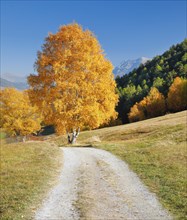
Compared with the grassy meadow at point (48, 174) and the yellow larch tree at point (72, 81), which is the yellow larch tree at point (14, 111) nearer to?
the yellow larch tree at point (72, 81)

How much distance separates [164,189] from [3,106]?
60.5 m

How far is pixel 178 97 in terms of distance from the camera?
119375 mm

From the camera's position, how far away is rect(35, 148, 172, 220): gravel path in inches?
516

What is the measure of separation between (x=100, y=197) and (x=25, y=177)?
21.0 feet

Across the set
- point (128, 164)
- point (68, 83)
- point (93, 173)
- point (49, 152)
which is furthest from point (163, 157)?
point (68, 83)

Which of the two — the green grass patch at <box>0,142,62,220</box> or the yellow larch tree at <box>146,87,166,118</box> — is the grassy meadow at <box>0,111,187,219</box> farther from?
the yellow larch tree at <box>146,87,166,118</box>

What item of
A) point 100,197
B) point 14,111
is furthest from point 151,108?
point 100,197

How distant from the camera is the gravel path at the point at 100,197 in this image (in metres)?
13.1

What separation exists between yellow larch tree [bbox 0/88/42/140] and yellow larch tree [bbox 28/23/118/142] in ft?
118

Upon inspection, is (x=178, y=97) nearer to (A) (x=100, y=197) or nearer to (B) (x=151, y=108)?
(B) (x=151, y=108)

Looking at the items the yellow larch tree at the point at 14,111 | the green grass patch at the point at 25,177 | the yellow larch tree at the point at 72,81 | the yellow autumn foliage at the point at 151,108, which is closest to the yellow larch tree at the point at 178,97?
the yellow autumn foliage at the point at 151,108

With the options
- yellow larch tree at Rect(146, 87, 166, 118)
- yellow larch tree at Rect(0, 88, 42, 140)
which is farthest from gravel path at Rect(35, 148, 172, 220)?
yellow larch tree at Rect(146, 87, 166, 118)

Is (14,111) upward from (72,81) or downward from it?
upward

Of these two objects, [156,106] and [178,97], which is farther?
[156,106]
